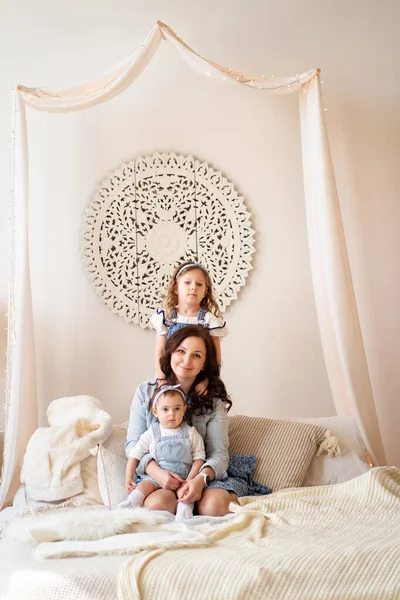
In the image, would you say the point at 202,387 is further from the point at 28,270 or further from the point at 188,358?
the point at 28,270

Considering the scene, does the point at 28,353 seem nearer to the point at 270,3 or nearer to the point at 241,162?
the point at 241,162

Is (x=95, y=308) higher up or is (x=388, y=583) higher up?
(x=95, y=308)

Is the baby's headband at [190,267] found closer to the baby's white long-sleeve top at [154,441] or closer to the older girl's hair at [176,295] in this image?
the older girl's hair at [176,295]

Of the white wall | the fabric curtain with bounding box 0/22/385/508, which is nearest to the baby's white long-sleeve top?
the fabric curtain with bounding box 0/22/385/508

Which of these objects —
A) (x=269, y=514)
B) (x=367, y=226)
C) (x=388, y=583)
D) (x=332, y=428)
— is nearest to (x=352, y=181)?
(x=367, y=226)

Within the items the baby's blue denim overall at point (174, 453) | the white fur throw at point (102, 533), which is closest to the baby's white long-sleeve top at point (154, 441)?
the baby's blue denim overall at point (174, 453)

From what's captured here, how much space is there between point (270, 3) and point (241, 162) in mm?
904

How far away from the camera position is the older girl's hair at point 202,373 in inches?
101

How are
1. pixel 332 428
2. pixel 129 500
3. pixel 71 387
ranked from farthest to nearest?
pixel 71 387, pixel 332 428, pixel 129 500

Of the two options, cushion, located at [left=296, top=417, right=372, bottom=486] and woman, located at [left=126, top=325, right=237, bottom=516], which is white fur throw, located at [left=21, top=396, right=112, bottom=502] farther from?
cushion, located at [left=296, top=417, right=372, bottom=486]

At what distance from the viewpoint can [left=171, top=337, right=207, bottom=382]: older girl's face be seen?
256cm

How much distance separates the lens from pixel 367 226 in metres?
3.62

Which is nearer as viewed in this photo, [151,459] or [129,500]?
[129,500]

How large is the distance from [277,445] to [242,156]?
1.73m
